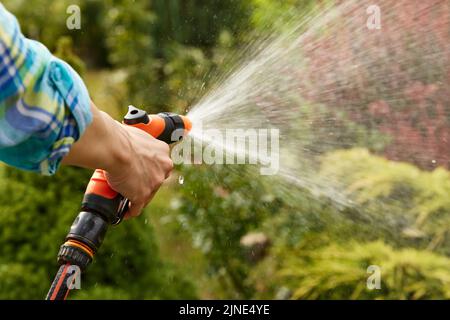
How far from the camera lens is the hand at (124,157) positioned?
4.83 feet

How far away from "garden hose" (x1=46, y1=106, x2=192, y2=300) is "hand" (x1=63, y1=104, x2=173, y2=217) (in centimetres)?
4

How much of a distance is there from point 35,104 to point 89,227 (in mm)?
453

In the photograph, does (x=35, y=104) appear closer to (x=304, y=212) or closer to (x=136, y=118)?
(x=136, y=118)

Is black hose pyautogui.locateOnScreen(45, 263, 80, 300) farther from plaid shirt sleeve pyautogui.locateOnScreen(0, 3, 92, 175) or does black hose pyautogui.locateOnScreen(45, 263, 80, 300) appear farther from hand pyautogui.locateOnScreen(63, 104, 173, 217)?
plaid shirt sleeve pyautogui.locateOnScreen(0, 3, 92, 175)

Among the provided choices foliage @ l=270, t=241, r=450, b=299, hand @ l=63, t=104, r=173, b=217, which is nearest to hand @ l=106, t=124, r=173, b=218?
hand @ l=63, t=104, r=173, b=217

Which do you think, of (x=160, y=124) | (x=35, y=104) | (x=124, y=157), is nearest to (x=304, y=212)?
(x=160, y=124)

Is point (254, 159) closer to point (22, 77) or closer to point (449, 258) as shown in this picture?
point (449, 258)

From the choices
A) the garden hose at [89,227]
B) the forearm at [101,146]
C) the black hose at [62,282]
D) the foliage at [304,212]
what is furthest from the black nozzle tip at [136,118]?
the foliage at [304,212]

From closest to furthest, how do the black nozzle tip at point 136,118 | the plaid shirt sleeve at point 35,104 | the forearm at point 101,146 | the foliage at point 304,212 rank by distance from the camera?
1. the plaid shirt sleeve at point 35,104
2. the forearm at point 101,146
3. the black nozzle tip at point 136,118
4. the foliage at point 304,212

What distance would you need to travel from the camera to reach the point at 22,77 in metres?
1.28

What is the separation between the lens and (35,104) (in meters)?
1.30

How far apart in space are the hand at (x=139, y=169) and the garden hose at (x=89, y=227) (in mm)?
41

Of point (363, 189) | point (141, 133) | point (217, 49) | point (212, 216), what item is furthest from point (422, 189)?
point (141, 133)

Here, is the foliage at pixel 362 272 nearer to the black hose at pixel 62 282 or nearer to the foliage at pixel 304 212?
the foliage at pixel 304 212
